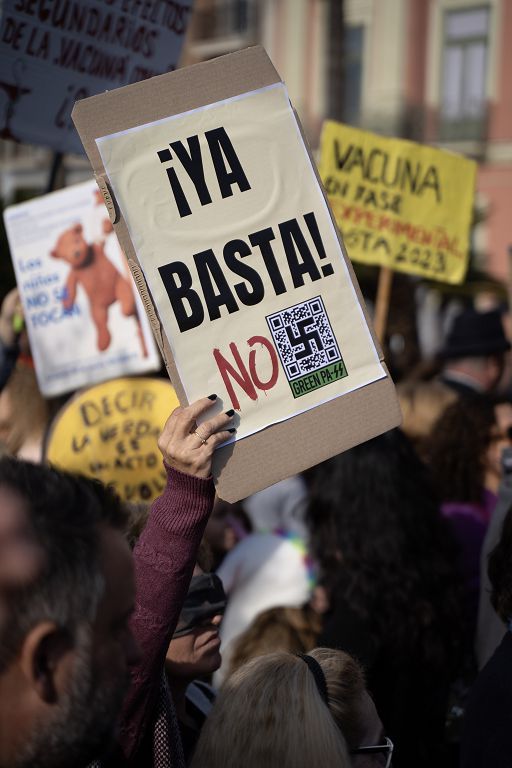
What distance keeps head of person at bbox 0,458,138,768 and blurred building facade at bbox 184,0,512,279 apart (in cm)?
2120

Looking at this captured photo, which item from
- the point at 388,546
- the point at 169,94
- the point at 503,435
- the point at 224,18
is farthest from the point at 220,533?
the point at 224,18

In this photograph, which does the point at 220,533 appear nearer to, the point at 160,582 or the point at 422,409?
the point at 422,409

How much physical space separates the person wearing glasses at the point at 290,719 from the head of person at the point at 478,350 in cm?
361

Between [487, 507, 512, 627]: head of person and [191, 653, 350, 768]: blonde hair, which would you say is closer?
[191, 653, 350, 768]: blonde hair

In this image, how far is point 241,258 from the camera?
188 centimetres

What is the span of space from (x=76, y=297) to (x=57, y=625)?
106 inches

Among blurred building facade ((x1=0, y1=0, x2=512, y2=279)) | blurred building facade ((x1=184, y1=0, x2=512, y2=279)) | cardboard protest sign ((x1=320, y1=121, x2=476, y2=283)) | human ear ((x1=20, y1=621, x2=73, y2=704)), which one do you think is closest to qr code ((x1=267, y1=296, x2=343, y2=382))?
human ear ((x1=20, y1=621, x2=73, y2=704))

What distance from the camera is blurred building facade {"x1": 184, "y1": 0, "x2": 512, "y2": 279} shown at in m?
22.4

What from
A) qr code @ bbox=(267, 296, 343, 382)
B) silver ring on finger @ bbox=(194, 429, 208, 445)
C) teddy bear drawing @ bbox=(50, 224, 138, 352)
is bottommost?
teddy bear drawing @ bbox=(50, 224, 138, 352)

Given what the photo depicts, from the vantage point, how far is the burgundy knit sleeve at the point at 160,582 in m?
1.72

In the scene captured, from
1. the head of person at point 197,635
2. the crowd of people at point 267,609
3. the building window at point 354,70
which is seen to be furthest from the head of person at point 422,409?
the building window at point 354,70

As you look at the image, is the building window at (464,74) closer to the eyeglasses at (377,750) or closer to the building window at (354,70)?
the building window at (354,70)

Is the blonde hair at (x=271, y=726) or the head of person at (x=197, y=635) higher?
the blonde hair at (x=271, y=726)

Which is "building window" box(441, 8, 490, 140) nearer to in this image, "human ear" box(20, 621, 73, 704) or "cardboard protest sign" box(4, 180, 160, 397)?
"cardboard protest sign" box(4, 180, 160, 397)
